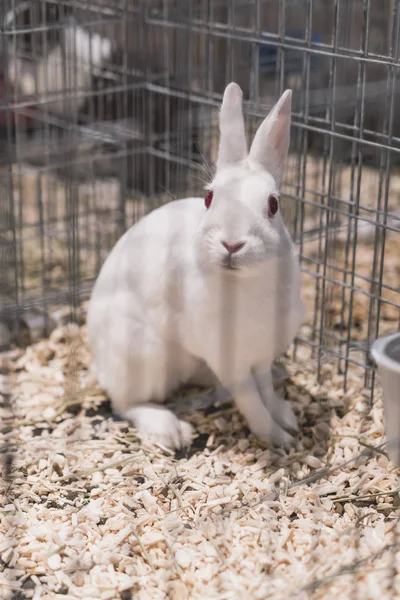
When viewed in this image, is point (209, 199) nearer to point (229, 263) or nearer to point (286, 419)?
point (229, 263)

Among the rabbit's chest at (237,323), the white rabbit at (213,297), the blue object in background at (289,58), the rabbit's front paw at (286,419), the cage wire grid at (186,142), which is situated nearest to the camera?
the white rabbit at (213,297)

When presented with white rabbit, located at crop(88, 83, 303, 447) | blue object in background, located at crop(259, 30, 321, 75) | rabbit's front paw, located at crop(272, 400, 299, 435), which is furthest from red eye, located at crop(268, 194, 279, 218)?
blue object in background, located at crop(259, 30, 321, 75)

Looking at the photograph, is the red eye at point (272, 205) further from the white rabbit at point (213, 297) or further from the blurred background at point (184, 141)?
the blurred background at point (184, 141)

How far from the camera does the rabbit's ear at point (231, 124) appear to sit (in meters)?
2.70

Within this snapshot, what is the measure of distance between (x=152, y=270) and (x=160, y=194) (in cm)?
172

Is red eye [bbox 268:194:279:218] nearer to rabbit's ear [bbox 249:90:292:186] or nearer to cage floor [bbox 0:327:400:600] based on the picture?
rabbit's ear [bbox 249:90:292:186]

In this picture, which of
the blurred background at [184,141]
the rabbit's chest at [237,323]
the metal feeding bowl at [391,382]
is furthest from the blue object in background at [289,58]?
the metal feeding bowl at [391,382]

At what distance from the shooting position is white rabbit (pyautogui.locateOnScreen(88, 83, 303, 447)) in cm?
260

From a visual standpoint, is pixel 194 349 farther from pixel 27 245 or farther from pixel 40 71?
pixel 40 71

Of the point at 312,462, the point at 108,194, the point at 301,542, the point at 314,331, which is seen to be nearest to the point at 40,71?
the point at 108,194

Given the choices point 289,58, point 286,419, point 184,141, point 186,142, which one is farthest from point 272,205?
point 289,58

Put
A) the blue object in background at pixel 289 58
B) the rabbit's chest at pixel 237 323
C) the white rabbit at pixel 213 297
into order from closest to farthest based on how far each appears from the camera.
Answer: the white rabbit at pixel 213 297 → the rabbit's chest at pixel 237 323 → the blue object in background at pixel 289 58

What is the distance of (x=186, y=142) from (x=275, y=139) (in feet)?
6.92

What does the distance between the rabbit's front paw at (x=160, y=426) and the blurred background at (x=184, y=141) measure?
541 mm
